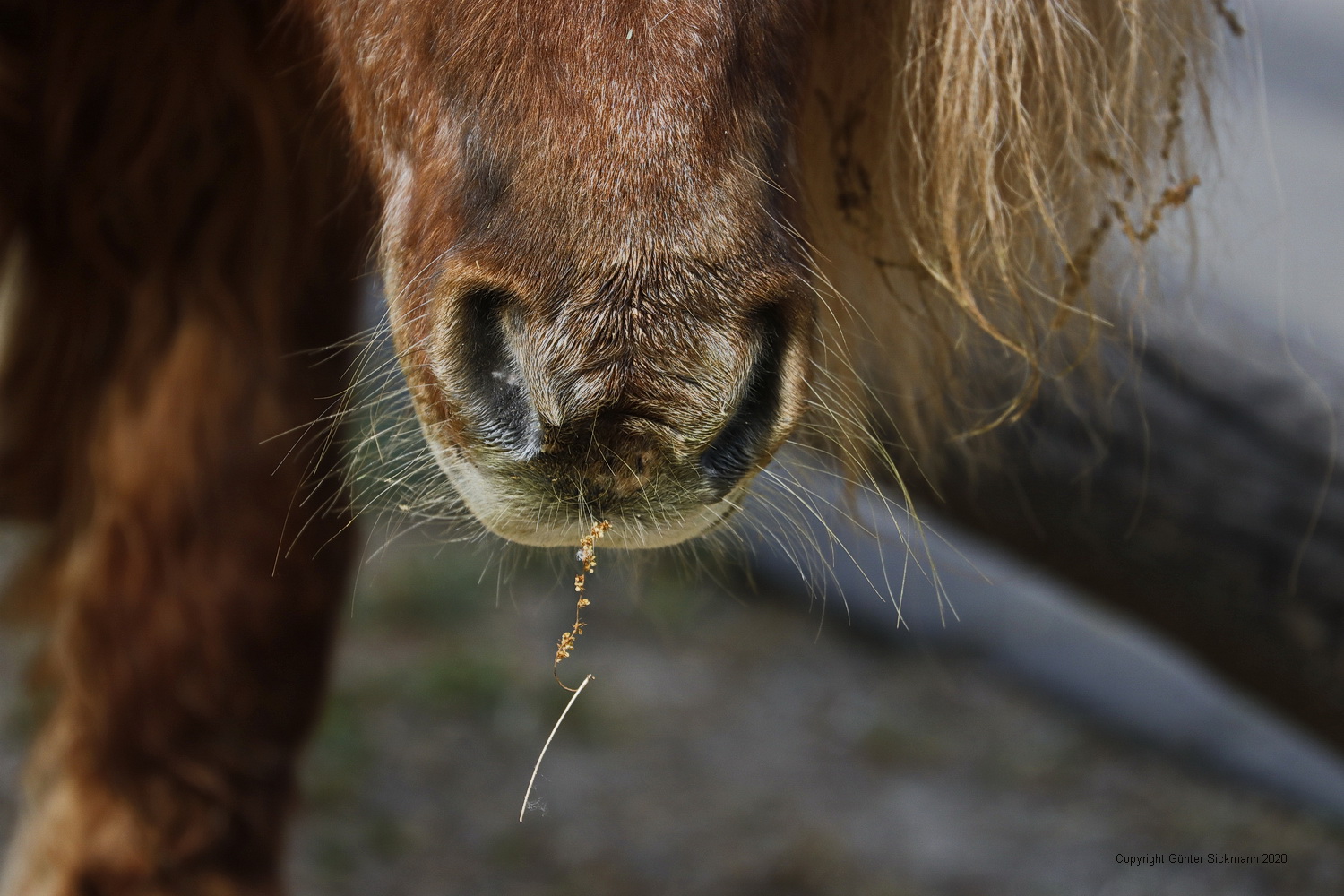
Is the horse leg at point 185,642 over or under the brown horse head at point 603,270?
under

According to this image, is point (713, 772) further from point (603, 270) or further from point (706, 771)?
point (603, 270)

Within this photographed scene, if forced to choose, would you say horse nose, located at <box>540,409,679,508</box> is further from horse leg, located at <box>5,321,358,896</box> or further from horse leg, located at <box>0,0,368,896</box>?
horse leg, located at <box>5,321,358,896</box>

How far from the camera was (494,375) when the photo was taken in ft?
2.47

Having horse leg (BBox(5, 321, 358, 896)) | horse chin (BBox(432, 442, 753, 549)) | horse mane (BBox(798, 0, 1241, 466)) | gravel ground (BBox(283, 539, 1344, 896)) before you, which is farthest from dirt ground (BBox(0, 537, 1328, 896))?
horse chin (BBox(432, 442, 753, 549))

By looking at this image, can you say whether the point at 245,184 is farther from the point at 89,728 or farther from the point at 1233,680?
→ the point at 1233,680

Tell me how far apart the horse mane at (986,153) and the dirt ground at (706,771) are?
0.86 meters

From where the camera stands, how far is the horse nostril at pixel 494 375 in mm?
739

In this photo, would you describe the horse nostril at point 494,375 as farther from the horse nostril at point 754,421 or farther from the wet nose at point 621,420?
the horse nostril at point 754,421

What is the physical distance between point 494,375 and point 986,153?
18.3 inches

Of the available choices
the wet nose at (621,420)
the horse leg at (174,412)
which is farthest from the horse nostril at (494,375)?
the horse leg at (174,412)

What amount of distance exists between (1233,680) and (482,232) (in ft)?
4.53

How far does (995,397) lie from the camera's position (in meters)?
1.46

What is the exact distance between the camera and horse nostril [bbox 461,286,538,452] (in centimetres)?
74

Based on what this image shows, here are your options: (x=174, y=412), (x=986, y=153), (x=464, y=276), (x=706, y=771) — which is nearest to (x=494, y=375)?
(x=464, y=276)
